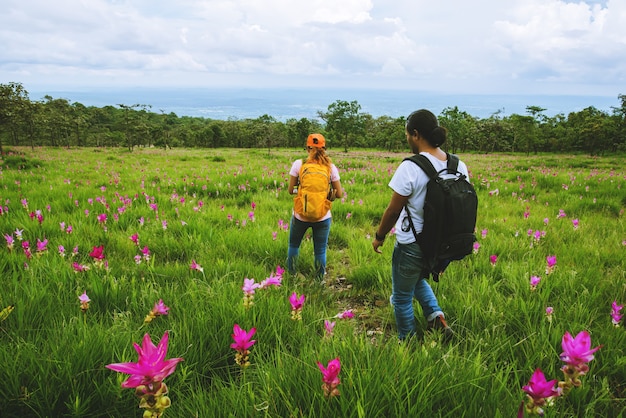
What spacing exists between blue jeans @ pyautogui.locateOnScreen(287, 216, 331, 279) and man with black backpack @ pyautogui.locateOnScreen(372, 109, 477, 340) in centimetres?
125

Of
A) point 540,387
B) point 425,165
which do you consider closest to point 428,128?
point 425,165

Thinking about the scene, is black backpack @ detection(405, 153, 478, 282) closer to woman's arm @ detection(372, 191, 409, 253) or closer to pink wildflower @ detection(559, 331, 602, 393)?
woman's arm @ detection(372, 191, 409, 253)

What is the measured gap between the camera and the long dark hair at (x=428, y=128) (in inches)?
105

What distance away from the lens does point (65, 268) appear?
3.27m

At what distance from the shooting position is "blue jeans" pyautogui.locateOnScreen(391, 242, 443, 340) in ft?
9.18

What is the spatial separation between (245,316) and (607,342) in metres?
2.80

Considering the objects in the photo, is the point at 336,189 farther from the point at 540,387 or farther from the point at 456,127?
the point at 456,127

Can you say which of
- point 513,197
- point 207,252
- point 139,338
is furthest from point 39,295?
point 513,197

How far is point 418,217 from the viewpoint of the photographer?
275 cm

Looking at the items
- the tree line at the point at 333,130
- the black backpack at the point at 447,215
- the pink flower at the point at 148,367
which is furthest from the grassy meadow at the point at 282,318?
the tree line at the point at 333,130

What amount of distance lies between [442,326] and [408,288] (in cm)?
45

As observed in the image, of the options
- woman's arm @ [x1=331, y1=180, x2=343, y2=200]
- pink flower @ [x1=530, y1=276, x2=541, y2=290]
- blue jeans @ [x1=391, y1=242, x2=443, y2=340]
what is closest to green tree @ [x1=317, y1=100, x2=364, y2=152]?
woman's arm @ [x1=331, y1=180, x2=343, y2=200]

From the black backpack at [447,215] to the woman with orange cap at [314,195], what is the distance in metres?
1.45

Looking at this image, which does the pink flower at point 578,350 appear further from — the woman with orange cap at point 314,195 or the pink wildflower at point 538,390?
the woman with orange cap at point 314,195
